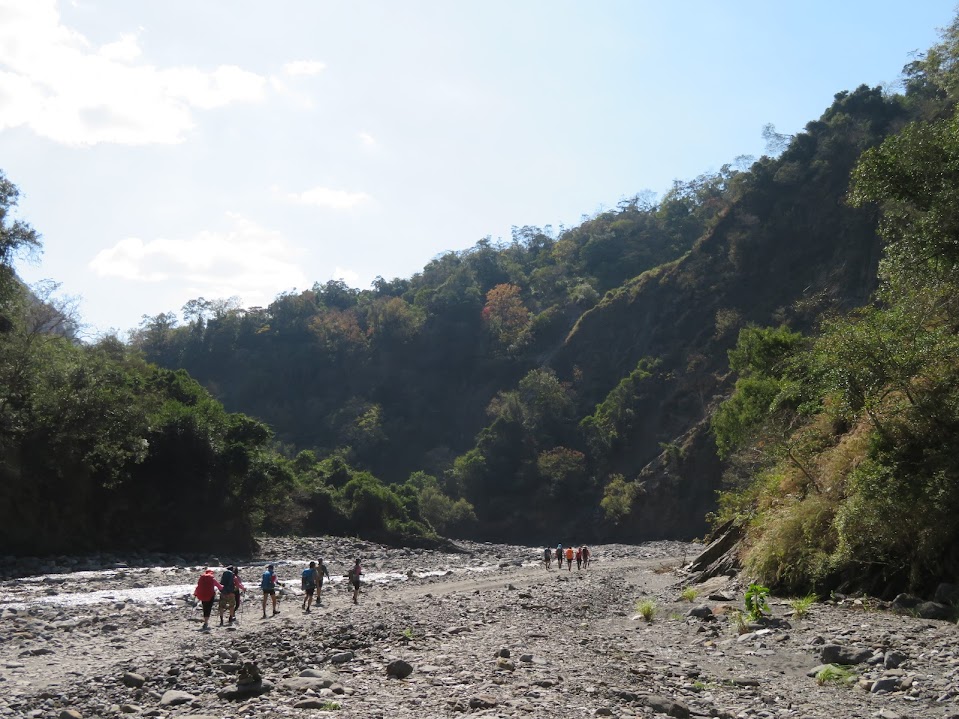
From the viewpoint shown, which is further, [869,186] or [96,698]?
[869,186]

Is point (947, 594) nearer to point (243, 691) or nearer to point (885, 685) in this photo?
point (885, 685)

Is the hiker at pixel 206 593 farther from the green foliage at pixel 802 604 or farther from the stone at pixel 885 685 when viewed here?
the stone at pixel 885 685

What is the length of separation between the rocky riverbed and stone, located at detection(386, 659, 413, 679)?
2 centimetres

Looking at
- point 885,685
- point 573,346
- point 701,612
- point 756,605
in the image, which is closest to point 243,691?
point 885,685

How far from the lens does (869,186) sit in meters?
16.0

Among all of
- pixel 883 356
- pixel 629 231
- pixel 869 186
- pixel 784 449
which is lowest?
pixel 784 449

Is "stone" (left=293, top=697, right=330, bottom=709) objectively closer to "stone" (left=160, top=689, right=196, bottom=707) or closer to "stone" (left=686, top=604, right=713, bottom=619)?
"stone" (left=160, top=689, right=196, bottom=707)

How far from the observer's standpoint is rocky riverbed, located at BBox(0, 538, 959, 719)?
31.9 ft

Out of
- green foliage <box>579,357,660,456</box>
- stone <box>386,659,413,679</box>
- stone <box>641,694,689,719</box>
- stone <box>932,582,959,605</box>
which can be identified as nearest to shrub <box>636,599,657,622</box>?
stone <box>932,582,959,605</box>

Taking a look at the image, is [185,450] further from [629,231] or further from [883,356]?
[629,231]

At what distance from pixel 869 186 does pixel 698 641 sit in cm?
982

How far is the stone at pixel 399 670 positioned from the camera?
11.5 m

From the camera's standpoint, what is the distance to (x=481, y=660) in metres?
12.5

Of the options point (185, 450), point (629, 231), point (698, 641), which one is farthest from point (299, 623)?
point (629, 231)
